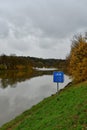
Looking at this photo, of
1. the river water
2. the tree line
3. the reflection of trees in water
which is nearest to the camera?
the river water

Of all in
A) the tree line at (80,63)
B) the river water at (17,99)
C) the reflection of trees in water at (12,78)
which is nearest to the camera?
the river water at (17,99)

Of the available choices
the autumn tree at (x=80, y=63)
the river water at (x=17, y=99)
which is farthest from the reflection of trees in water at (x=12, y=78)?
the autumn tree at (x=80, y=63)

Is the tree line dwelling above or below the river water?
above

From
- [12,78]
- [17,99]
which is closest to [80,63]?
[17,99]

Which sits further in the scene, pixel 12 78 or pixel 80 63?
pixel 12 78

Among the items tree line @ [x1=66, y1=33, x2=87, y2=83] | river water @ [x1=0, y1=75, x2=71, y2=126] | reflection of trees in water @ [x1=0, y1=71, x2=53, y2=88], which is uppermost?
tree line @ [x1=66, y1=33, x2=87, y2=83]

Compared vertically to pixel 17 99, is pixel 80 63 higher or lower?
higher

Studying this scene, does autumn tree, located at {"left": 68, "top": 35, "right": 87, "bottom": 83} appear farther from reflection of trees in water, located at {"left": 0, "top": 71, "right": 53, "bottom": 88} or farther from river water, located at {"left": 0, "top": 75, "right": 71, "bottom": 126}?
reflection of trees in water, located at {"left": 0, "top": 71, "right": 53, "bottom": 88}

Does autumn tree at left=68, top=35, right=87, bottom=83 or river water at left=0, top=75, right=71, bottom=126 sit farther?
autumn tree at left=68, top=35, right=87, bottom=83

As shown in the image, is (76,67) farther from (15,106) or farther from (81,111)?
(81,111)

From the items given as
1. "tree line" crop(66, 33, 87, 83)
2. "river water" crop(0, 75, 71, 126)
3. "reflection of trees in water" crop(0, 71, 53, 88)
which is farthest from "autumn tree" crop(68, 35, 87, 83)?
"reflection of trees in water" crop(0, 71, 53, 88)

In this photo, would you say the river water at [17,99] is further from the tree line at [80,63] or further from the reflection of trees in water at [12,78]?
the reflection of trees in water at [12,78]

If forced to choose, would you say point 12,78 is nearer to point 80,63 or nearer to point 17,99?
point 17,99

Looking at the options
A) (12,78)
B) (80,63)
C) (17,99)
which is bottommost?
(17,99)
